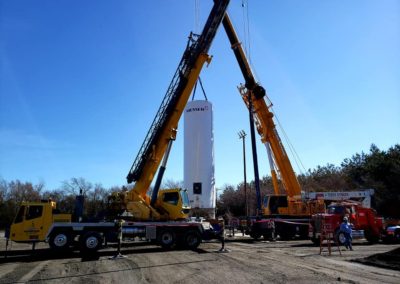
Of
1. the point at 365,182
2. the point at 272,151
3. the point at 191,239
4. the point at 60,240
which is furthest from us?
the point at 365,182

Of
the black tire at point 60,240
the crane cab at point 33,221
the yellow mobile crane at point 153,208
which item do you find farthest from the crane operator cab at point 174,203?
the crane cab at point 33,221

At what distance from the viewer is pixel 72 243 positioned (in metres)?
18.5

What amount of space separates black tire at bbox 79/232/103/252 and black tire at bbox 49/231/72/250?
608 millimetres

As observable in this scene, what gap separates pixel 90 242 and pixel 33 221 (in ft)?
9.50

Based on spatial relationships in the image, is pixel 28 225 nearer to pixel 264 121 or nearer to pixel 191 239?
pixel 191 239

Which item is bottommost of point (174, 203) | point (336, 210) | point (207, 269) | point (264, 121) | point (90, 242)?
point (207, 269)

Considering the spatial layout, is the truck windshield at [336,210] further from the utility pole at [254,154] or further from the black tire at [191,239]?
the black tire at [191,239]

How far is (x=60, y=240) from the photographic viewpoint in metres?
18.2

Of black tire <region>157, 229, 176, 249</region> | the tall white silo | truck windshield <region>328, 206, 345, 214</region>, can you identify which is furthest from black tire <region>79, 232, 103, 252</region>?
truck windshield <region>328, 206, 345, 214</region>

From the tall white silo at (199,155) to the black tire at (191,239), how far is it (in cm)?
821

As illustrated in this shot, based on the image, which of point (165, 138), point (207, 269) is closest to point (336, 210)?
point (165, 138)

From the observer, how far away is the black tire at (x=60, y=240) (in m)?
18.1

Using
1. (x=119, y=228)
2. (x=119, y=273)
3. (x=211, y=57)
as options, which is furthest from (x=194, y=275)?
(x=211, y=57)

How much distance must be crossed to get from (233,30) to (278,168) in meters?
10.9
